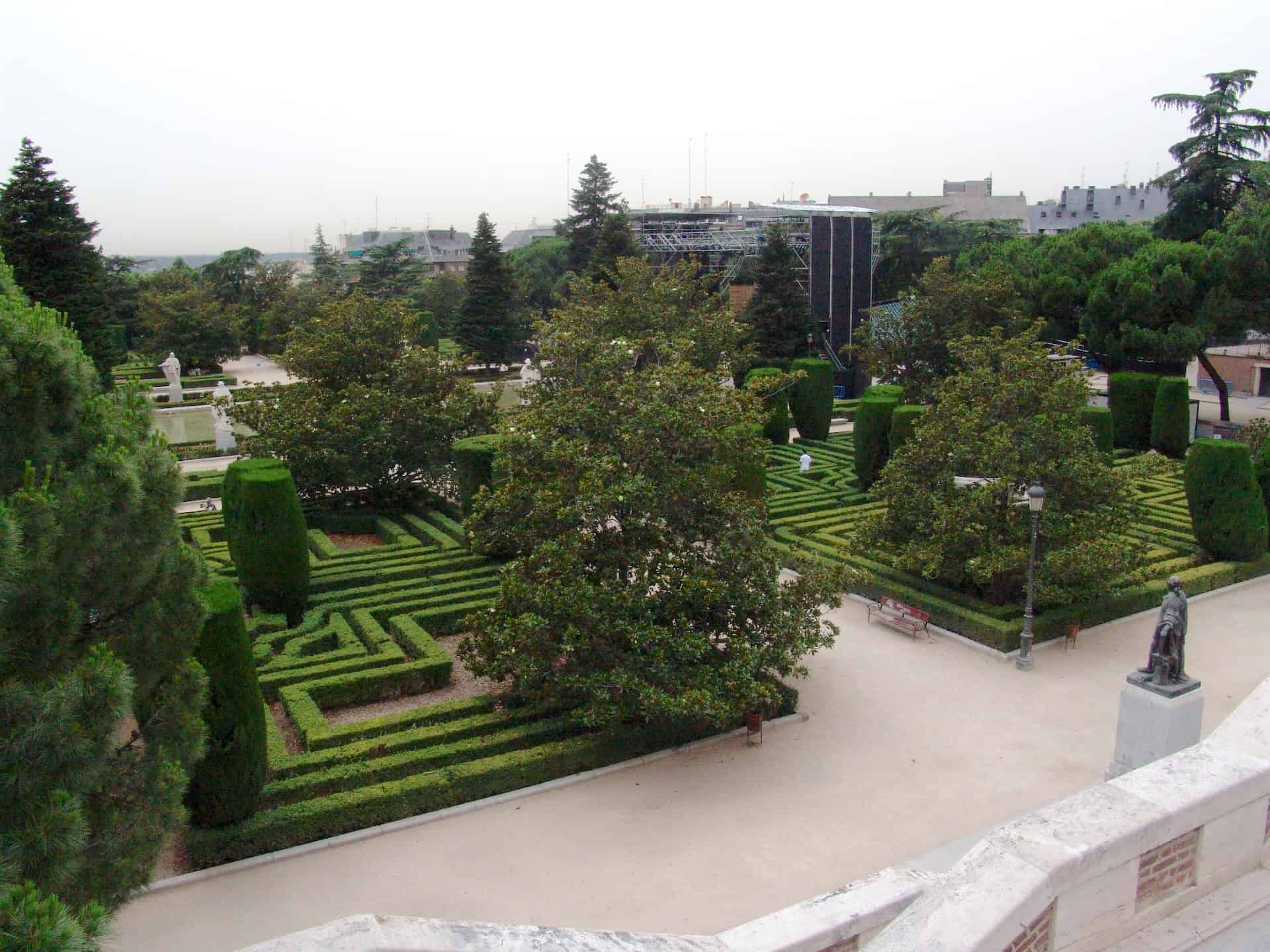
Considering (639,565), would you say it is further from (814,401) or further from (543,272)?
(543,272)

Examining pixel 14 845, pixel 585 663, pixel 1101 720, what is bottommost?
pixel 1101 720

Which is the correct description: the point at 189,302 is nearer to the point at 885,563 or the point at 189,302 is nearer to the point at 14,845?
the point at 885,563

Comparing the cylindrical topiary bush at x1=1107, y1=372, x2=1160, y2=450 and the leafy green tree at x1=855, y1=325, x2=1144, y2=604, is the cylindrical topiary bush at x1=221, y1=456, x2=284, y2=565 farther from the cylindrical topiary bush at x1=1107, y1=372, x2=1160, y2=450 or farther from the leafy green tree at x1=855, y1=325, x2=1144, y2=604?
the cylindrical topiary bush at x1=1107, y1=372, x2=1160, y2=450

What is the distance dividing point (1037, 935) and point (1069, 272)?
106 feet

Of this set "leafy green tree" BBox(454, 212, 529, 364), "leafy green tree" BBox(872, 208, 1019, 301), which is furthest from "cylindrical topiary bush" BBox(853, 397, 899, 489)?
"leafy green tree" BBox(872, 208, 1019, 301)

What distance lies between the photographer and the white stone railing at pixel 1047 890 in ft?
15.7

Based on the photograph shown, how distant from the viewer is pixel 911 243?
51.7m

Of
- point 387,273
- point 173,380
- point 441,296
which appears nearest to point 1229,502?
point 173,380

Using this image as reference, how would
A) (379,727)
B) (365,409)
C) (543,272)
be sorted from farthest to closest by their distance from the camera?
(543,272), (365,409), (379,727)

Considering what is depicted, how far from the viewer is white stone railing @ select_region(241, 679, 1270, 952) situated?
4.77m

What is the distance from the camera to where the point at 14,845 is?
512cm

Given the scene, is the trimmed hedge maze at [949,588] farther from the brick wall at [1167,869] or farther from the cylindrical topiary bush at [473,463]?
the brick wall at [1167,869]

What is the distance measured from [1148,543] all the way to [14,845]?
18.6 metres

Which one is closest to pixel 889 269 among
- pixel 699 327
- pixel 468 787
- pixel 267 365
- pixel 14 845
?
pixel 699 327
